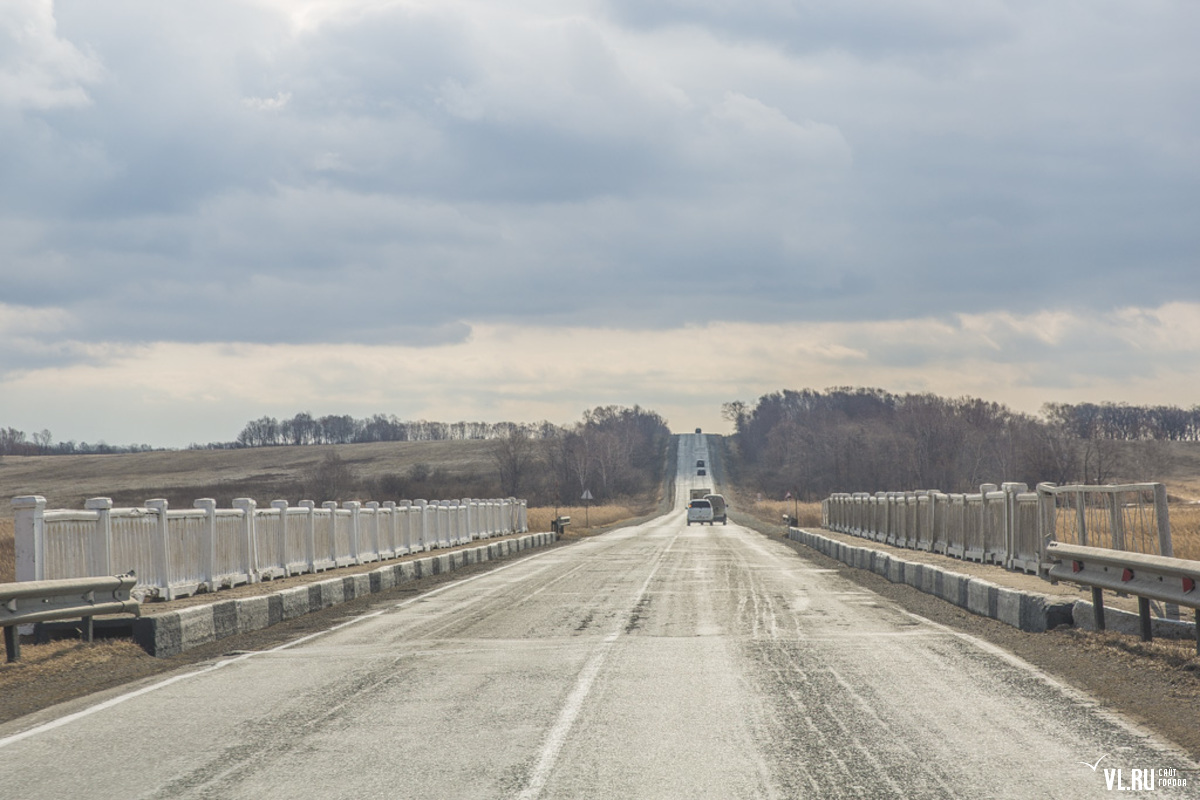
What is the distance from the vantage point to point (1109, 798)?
595 cm

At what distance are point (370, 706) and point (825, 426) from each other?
535 feet

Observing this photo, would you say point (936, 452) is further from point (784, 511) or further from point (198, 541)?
point (198, 541)

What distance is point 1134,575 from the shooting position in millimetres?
11281

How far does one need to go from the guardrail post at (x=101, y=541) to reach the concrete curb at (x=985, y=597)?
40.1ft

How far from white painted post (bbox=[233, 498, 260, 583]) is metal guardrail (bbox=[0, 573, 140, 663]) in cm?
743

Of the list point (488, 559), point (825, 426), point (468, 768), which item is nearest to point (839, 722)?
point (468, 768)

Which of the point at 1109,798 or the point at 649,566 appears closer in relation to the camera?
the point at 1109,798

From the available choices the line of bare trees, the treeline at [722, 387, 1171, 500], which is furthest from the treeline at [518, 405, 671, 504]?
the treeline at [722, 387, 1171, 500]

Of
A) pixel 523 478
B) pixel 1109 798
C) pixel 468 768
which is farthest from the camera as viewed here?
pixel 523 478

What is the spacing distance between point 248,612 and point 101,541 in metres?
2.24

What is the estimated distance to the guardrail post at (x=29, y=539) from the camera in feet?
44.1

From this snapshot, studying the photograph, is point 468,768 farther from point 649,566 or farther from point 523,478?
point 523,478

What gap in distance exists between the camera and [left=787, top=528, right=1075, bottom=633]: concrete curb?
1331 centimetres

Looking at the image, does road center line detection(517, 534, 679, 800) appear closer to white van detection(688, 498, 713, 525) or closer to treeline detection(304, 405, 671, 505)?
white van detection(688, 498, 713, 525)
